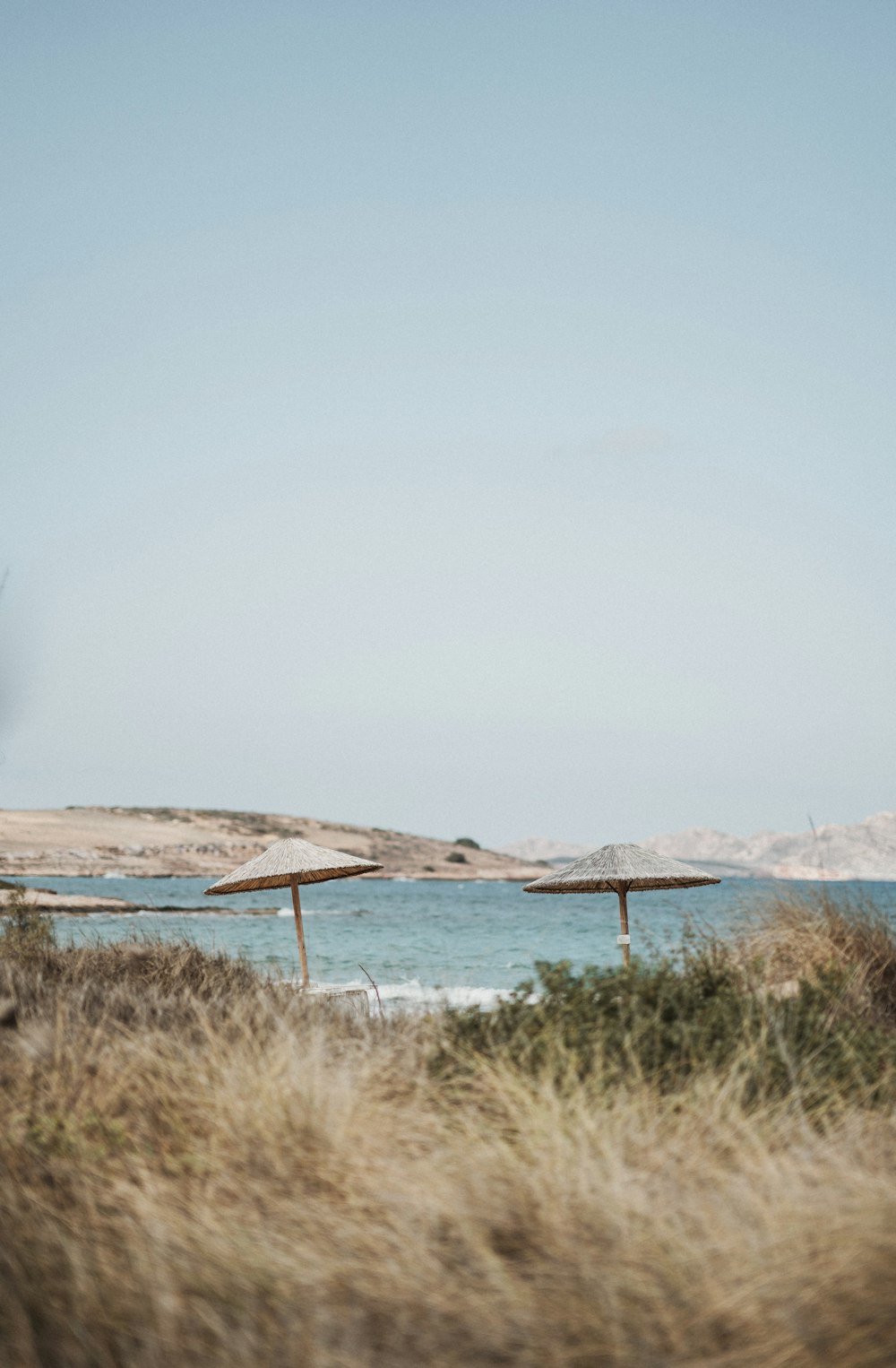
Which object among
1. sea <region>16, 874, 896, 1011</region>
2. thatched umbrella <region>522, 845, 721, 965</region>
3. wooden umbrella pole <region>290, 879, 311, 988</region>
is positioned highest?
thatched umbrella <region>522, 845, 721, 965</region>

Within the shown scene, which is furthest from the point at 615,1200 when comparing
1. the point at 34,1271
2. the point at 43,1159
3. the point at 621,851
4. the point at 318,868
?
the point at 318,868

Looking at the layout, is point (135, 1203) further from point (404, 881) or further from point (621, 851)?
point (404, 881)

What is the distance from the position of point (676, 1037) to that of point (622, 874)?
4325 millimetres

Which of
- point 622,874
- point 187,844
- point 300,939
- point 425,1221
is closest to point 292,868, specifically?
point 300,939

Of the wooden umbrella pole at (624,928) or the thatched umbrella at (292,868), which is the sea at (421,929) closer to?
the wooden umbrella pole at (624,928)

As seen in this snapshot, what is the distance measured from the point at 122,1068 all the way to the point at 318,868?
6363 mm

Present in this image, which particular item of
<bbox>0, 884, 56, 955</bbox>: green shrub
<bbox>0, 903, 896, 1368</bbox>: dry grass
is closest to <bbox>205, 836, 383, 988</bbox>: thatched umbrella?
<bbox>0, 884, 56, 955</bbox>: green shrub

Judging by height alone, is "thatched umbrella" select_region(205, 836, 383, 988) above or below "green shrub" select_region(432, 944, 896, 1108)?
above

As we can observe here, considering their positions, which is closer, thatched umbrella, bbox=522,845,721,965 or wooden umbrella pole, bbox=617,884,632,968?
thatched umbrella, bbox=522,845,721,965

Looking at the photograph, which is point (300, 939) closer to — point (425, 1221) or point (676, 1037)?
point (676, 1037)

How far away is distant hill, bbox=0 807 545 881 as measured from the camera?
66.6 metres

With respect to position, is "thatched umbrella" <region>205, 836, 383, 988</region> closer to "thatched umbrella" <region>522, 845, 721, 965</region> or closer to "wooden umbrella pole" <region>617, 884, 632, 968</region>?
"thatched umbrella" <region>522, 845, 721, 965</region>

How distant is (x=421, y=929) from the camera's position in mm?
36219

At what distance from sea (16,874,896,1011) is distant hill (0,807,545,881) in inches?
88.0
